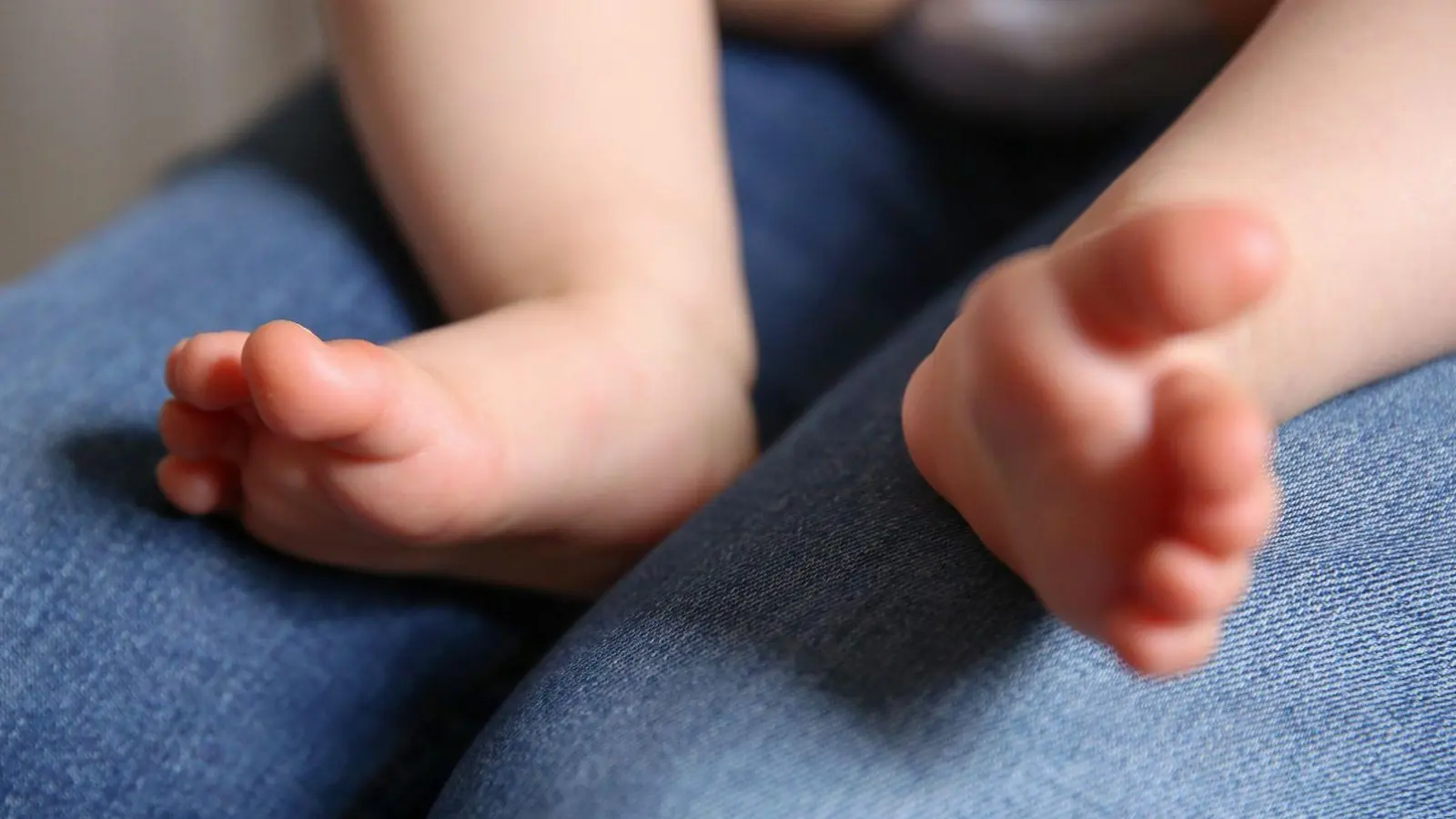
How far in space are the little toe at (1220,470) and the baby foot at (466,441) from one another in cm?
24

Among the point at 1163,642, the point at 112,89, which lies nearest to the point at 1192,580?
the point at 1163,642

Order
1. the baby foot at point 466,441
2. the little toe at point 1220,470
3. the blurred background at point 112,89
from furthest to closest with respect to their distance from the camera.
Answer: the blurred background at point 112,89 → the baby foot at point 466,441 → the little toe at point 1220,470

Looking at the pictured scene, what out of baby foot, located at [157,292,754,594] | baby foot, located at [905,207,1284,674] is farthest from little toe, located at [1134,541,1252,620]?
baby foot, located at [157,292,754,594]

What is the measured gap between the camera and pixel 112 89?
1426mm

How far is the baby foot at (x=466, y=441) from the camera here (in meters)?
0.37

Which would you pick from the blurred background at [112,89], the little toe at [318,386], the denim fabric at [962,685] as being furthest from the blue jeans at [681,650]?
the blurred background at [112,89]

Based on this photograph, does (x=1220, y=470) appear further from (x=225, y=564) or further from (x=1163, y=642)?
(x=225, y=564)

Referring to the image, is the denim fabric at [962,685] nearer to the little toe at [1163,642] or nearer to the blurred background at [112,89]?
the little toe at [1163,642]

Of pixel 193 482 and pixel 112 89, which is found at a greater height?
pixel 193 482

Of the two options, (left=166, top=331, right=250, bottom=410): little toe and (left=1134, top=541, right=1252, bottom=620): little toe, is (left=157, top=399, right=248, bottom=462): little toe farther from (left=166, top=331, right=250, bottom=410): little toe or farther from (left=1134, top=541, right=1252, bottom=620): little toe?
(left=1134, top=541, right=1252, bottom=620): little toe

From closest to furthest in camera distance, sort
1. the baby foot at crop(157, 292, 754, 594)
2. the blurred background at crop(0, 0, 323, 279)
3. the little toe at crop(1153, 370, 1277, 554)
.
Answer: the little toe at crop(1153, 370, 1277, 554), the baby foot at crop(157, 292, 754, 594), the blurred background at crop(0, 0, 323, 279)

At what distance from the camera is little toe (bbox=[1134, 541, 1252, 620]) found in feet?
0.90

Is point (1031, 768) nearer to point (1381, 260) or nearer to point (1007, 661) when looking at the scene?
point (1007, 661)

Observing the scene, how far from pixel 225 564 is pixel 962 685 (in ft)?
0.93
